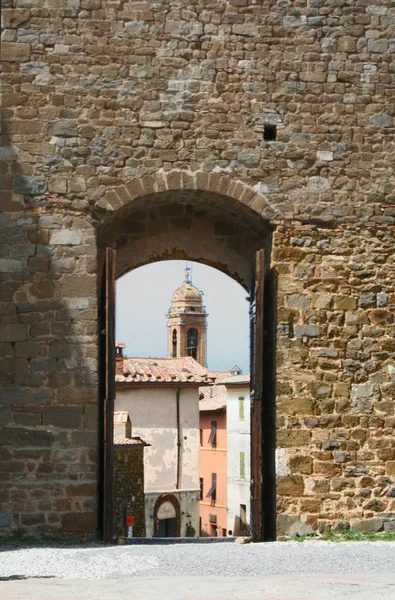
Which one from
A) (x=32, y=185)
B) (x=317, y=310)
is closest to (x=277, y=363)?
(x=317, y=310)

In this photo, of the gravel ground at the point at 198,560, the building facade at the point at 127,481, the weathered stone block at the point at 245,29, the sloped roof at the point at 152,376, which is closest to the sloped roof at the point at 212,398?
the sloped roof at the point at 152,376

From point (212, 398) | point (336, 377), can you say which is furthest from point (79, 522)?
point (212, 398)

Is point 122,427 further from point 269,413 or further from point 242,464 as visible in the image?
point 269,413

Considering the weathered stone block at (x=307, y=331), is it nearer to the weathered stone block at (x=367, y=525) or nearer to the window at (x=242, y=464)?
the weathered stone block at (x=367, y=525)

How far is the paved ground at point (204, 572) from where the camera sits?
20.1 feet

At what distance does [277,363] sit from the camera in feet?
31.2

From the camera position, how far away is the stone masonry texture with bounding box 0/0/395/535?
30.1 ft

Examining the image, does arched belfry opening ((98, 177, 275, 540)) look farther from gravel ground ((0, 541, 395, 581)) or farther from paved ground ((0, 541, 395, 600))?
paved ground ((0, 541, 395, 600))

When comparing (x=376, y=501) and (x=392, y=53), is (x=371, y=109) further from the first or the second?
(x=376, y=501)

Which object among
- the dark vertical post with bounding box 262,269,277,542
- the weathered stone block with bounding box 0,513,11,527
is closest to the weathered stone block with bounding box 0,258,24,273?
the weathered stone block with bounding box 0,513,11,527

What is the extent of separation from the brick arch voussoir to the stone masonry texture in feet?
0.06

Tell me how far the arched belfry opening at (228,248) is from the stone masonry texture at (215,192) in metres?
0.09

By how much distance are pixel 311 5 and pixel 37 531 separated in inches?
225


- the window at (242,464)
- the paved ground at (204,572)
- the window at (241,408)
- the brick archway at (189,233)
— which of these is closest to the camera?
the paved ground at (204,572)
